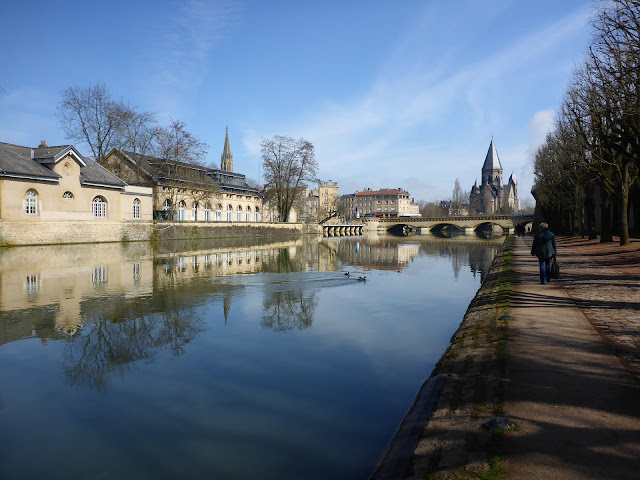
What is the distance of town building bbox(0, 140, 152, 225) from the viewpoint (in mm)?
33156

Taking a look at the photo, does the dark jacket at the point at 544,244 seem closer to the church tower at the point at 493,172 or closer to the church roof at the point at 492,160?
the church tower at the point at 493,172

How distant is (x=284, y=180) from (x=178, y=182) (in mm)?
16997

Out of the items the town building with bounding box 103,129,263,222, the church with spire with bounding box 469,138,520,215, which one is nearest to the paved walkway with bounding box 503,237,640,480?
the town building with bounding box 103,129,263,222

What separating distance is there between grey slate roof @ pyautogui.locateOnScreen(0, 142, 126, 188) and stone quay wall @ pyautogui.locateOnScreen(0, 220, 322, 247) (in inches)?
135

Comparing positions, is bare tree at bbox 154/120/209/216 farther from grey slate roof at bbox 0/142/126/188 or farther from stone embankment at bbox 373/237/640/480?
stone embankment at bbox 373/237/640/480

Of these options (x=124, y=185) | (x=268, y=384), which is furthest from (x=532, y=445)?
(x=124, y=185)

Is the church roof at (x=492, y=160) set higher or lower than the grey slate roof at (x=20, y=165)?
higher

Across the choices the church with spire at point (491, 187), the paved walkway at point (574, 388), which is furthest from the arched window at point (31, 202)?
the church with spire at point (491, 187)

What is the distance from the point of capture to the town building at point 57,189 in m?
33.2

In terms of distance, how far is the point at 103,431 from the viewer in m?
5.52

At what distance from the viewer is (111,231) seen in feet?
135

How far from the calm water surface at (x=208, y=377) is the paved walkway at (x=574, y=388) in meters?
1.59

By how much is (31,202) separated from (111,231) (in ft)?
24.9

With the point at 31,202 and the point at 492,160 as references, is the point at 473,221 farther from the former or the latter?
the point at 31,202
